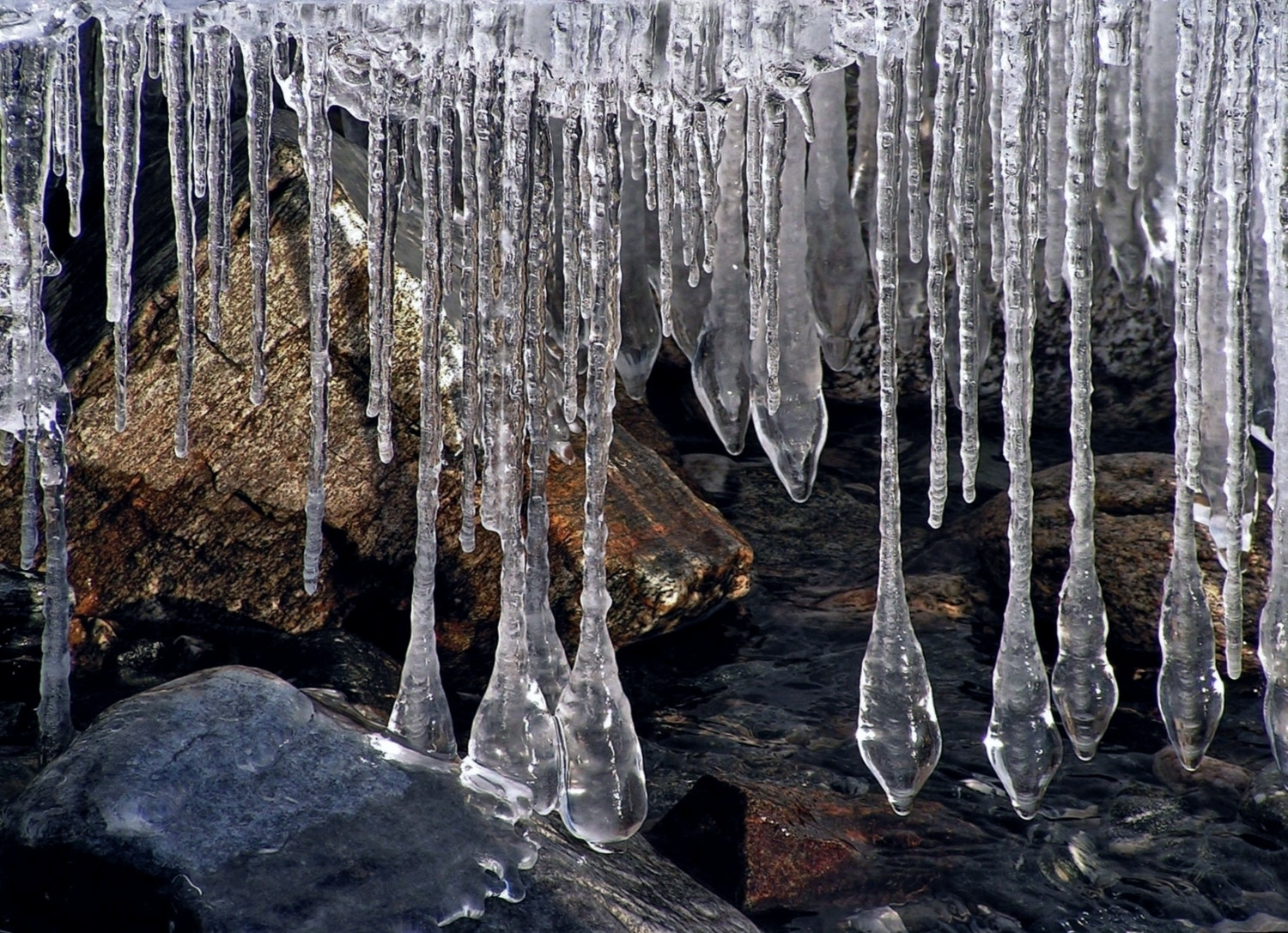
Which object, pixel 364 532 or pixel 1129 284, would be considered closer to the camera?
pixel 364 532

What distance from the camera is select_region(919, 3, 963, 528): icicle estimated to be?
3219 millimetres

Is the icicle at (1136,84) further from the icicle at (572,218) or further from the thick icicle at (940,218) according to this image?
the icicle at (572,218)

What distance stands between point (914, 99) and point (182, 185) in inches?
77.9

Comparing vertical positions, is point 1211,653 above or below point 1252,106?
below

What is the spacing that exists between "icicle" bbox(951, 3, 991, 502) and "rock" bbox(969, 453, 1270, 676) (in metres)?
1.87

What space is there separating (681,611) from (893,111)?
2.57 meters

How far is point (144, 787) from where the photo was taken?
3.28 metres

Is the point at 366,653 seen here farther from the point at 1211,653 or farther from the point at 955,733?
the point at 1211,653

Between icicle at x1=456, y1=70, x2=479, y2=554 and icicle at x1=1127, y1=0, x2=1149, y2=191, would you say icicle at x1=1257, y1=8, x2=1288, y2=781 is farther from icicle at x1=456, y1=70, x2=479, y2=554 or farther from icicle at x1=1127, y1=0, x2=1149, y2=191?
icicle at x1=456, y1=70, x2=479, y2=554

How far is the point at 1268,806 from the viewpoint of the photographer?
405 cm

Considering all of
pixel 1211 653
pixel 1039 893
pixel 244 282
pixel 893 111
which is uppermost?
pixel 893 111

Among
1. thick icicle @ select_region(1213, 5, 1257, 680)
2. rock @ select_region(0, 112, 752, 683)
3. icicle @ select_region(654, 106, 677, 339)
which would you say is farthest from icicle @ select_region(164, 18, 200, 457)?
thick icicle @ select_region(1213, 5, 1257, 680)

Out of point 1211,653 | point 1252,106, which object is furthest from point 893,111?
point 1211,653

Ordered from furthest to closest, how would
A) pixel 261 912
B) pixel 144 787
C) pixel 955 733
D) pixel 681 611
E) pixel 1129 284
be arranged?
pixel 1129 284 < pixel 681 611 < pixel 955 733 < pixel 144 787 < pixel 261 912
